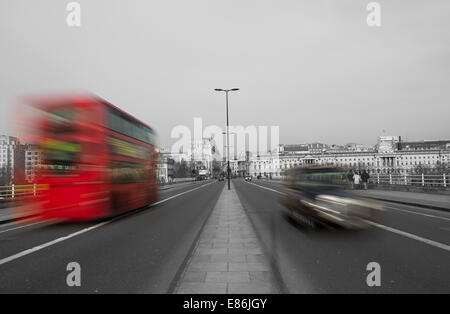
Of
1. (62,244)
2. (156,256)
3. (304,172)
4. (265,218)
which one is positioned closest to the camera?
(156,256)

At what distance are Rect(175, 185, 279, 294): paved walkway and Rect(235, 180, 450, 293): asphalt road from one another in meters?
0.30

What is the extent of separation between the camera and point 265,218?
10.9 m

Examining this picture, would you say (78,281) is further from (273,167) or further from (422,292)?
(273,167)

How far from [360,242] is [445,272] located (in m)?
2.19

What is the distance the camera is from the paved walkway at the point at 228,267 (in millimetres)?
3953

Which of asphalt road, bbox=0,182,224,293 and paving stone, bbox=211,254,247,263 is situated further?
paving stone, bbox=211,254,247,263

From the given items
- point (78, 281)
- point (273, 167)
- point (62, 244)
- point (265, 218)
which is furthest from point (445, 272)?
point (273, 167)

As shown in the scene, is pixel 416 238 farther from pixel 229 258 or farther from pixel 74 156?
pixel 74 156

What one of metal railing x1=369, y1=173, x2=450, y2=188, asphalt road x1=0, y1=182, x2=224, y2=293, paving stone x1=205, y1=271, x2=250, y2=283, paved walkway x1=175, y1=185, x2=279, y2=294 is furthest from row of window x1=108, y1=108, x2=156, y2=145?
metal railing x1=369, y1=173, x2=450, y2=188

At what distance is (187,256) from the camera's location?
5.67 m

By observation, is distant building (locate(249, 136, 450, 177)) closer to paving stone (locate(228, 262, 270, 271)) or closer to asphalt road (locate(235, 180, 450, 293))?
asphalt road (locate(235, 180, 450, 293))

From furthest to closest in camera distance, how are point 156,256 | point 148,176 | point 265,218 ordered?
point 148,176, point 265,218, point 156,256

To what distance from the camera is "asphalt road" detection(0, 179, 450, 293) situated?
4.14 metres

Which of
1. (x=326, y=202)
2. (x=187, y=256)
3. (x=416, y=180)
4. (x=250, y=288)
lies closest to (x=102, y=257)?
(x=187, y=256)
